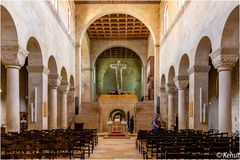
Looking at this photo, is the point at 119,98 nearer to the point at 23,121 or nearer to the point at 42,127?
the point at 23,121

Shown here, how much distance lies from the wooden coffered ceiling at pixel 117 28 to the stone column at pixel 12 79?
68.0 ft

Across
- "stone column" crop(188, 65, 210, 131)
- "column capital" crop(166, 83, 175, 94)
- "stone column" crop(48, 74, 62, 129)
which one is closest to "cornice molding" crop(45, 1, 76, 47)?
"stone column" crop(48, 74, 62, 129)

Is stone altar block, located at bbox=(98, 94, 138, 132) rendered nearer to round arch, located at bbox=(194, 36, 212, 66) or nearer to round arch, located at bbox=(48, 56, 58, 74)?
round arch, located at bbox=(48, 56, 58, 74)

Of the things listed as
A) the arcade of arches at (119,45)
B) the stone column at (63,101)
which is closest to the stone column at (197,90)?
the arcade of arches at (119,45)

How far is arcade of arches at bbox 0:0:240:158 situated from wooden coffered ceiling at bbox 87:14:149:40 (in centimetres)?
11

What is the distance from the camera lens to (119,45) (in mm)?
45562

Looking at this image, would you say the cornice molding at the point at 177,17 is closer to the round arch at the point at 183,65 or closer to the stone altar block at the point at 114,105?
the round arch at the point at 183,65

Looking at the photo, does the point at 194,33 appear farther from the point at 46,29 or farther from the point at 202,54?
the point at 46,29

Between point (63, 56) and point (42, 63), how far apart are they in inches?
273

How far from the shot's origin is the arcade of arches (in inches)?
598

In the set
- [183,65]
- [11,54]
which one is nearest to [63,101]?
[183,65]

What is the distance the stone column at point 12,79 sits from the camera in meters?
15.2

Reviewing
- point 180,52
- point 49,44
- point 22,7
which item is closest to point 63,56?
point 49,44

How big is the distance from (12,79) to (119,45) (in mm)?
30707
